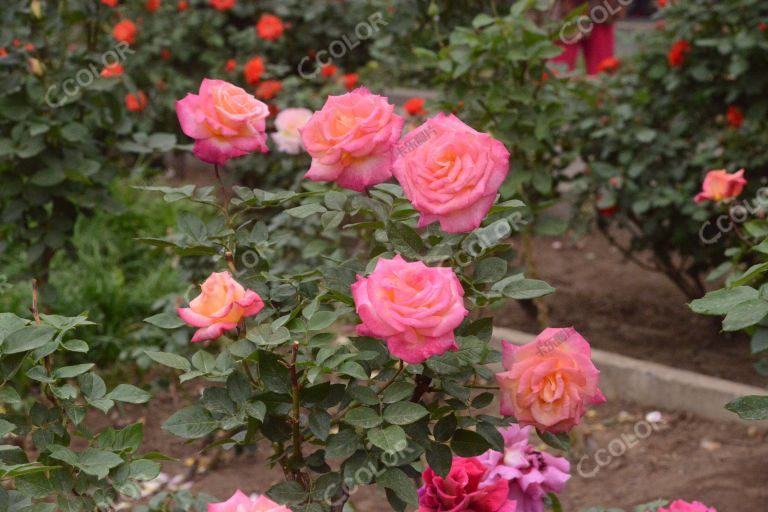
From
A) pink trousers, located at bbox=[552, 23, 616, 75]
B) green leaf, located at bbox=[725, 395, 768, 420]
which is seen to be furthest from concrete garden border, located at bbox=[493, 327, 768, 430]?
pink trousers, located at bbox=[552, 23, 616, 75]

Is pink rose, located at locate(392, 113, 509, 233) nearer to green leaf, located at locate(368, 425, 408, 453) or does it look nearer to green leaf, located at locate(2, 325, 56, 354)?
green leaf, located at locate(368, 425, 408, 453)

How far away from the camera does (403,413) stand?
143cm

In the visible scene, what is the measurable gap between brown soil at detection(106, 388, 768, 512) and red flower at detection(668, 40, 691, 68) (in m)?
1.32

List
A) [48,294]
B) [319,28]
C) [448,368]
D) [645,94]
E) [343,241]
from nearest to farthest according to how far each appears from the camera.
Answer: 1. [448,368]
2. [48,294]
3. [645,94]
4. [343,241]
5. [319,28]

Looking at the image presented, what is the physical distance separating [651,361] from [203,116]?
8.60 ft

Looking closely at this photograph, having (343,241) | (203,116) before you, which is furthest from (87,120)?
(203,116)

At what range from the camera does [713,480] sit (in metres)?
2.90

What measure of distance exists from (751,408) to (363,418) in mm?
593

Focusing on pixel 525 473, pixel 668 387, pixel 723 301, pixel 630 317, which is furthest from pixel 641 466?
pixel 723 301

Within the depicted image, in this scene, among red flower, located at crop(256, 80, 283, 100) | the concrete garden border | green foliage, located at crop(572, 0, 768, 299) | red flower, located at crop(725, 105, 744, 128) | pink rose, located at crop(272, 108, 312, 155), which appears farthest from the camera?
red flower, located at crop(256, 80, 283, 100)

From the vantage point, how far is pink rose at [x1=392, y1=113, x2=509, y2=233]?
1.43 meters

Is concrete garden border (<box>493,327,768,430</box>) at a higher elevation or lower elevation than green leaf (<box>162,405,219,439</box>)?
lower

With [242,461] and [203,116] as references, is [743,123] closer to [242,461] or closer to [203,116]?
[242,461]

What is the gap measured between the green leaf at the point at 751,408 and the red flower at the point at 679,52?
2552mm
